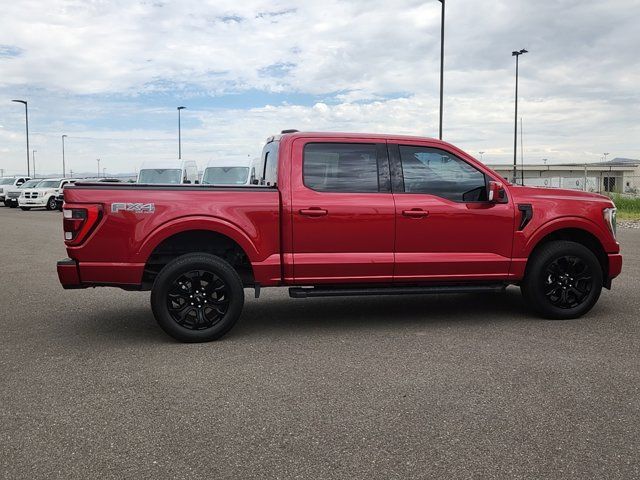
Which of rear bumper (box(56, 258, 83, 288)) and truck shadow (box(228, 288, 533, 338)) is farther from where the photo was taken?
truck shadow (box(228, 288, 533, 338))

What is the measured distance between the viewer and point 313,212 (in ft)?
19.2

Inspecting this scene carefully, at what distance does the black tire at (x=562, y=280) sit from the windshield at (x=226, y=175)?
1548cm

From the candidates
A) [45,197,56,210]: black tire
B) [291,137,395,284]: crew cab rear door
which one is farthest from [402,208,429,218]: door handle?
[45,197,56,210]: black tire

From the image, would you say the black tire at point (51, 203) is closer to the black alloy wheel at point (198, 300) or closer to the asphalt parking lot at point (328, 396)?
the asphalt parking lot at point (328, 396)

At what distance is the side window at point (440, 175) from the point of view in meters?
6.18

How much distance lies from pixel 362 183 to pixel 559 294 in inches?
94.3

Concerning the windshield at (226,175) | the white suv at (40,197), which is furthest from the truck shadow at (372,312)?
the white suv at (40,197)

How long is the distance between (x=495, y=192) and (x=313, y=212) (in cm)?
180

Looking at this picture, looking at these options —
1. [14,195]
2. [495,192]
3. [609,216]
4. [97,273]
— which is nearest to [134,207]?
[97,273]

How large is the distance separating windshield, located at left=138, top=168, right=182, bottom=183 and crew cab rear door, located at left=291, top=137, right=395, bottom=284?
56.7 ft

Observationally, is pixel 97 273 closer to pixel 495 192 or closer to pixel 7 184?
pixel 495 192

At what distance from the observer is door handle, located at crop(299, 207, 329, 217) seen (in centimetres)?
585

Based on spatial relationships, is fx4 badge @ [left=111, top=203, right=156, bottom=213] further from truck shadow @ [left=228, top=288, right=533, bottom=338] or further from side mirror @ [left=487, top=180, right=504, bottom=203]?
side mirror @ [left=487, top=180, right=504, bottom=203]

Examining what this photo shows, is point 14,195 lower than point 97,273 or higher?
higher
